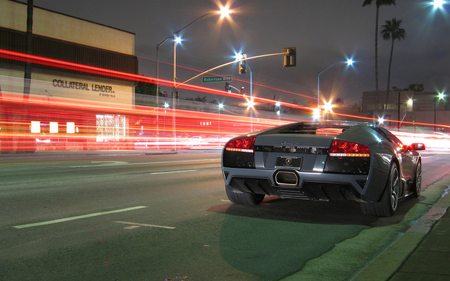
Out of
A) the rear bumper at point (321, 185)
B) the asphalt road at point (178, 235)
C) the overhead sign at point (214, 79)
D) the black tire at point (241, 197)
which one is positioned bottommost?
the asphalt road at point (178, 235)

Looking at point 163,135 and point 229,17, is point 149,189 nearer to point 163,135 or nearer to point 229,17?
point 229,17

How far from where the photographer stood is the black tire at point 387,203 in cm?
571

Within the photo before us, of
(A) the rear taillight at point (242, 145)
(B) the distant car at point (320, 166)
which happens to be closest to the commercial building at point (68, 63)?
(A) the rear taillight at point (242, 145)

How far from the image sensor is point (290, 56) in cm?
2344

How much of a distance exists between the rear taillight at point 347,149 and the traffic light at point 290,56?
18.6 m

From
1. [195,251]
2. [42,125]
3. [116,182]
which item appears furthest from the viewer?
[42,125]

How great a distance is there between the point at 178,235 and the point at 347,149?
238cm

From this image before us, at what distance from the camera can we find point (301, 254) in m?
4.28

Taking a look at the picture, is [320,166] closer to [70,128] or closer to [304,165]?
[304,165]

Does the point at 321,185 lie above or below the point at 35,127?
below

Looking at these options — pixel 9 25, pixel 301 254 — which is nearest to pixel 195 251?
pixel 301 254

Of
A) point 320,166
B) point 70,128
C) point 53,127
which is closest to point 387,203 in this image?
point 320,166

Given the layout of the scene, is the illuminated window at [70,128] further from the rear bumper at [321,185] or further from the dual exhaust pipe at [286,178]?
the dual exhaust pipe at [286,178]

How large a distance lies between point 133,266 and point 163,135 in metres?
32.6
